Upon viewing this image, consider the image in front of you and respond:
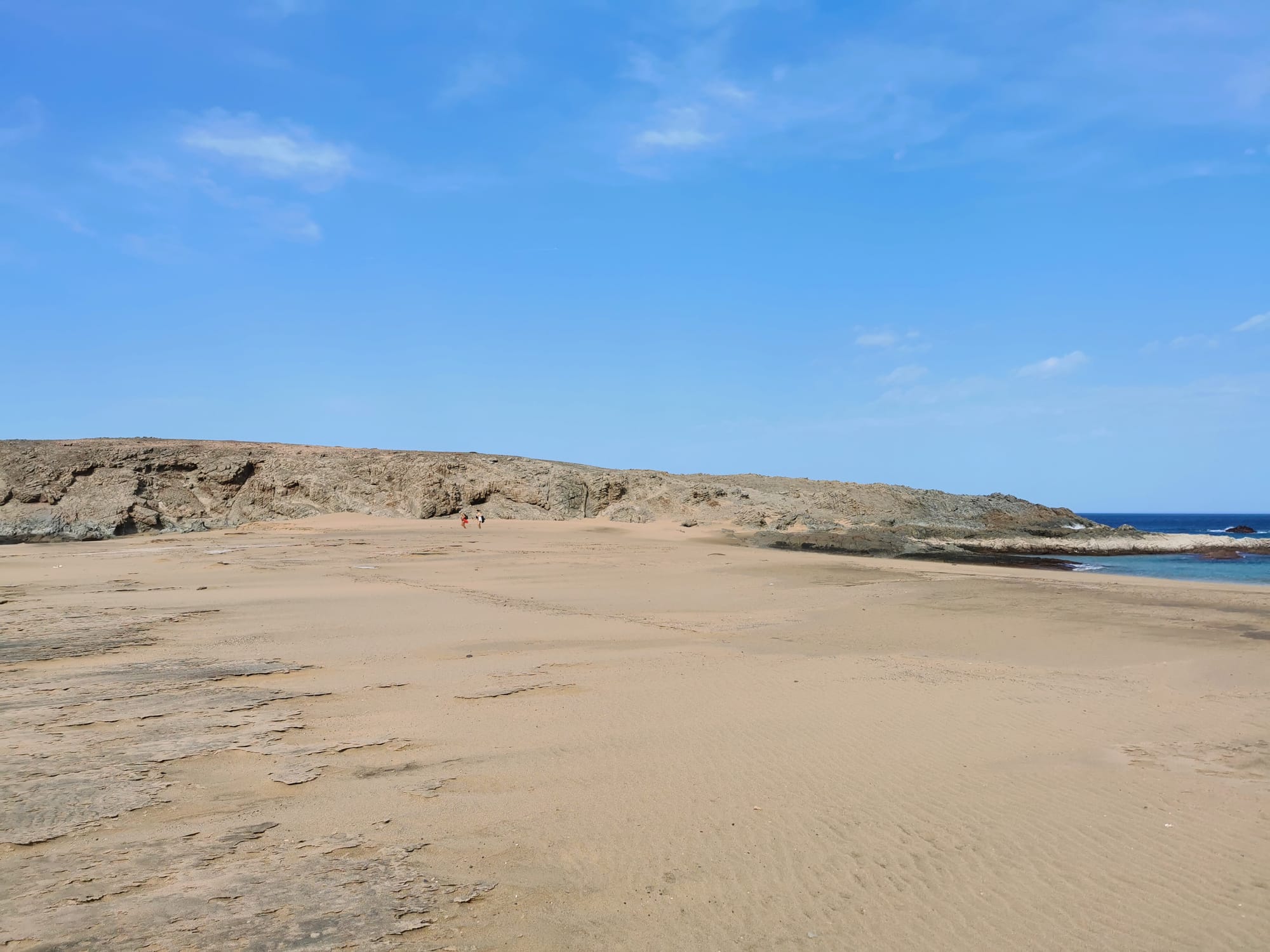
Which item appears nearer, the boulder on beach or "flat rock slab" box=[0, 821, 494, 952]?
"flat rock slab" box=[0, 821, 494, 952]

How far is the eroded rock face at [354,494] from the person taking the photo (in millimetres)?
28562

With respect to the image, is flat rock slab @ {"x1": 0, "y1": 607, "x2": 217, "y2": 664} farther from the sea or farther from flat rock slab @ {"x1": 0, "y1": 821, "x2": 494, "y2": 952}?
the sea

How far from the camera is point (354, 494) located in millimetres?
32500

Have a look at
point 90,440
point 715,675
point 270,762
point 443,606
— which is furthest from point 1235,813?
point 90,440

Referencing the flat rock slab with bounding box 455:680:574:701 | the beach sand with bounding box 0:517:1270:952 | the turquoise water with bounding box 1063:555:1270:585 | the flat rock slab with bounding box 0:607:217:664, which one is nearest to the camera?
the beach sand with bounding box 0:517:1270:952

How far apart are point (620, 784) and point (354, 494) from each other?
29.4 meters

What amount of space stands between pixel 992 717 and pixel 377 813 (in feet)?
17.5

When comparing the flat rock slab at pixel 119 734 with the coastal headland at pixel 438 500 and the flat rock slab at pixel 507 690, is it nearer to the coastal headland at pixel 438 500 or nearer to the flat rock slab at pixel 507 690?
the flat rock slab at pixel 507 690

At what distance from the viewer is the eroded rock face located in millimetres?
28562

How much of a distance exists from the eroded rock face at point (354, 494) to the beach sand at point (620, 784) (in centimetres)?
1951


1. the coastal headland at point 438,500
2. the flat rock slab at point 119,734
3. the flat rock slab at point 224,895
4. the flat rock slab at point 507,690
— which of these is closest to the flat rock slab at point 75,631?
the flat rock slab at point 119,734

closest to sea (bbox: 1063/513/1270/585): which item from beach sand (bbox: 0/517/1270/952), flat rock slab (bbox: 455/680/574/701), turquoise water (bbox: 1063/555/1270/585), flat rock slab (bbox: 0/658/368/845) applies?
turquoise water (bbox: 1063/555/1270/585)

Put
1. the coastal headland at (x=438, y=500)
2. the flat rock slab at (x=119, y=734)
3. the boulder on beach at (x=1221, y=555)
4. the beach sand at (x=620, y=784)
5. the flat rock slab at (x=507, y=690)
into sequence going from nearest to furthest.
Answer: the beach sand at (x=620, y=784) → the flat rock slab at (x=119, y=734) → the flat rock slab at (x=507, y=690) → the coastal headland at (x=438, y=500) → the boulder on beach at (x=1221, y=555)

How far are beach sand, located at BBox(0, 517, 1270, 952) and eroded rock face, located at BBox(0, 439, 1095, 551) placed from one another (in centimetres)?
1951
